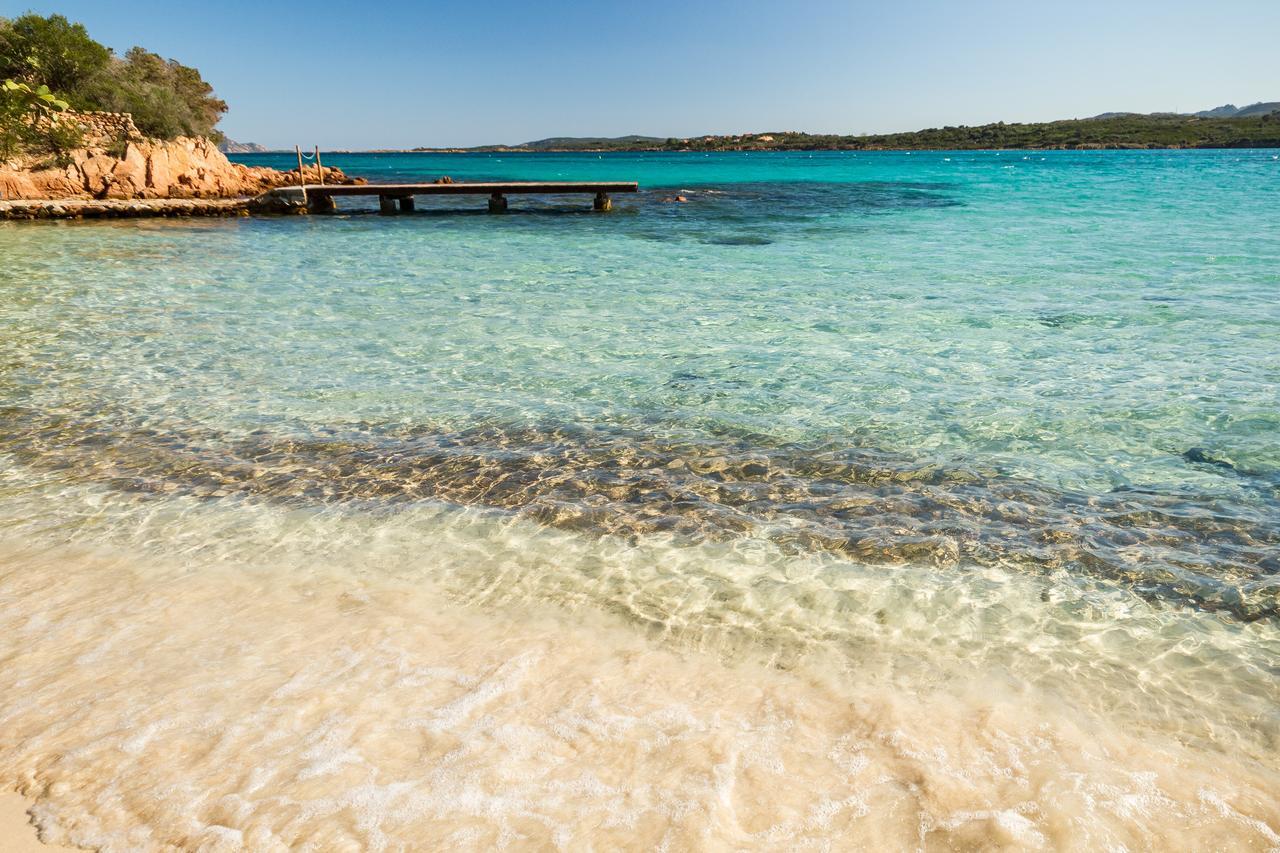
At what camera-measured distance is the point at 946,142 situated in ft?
627

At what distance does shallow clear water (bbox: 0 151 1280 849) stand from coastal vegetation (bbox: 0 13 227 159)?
83.0 ft

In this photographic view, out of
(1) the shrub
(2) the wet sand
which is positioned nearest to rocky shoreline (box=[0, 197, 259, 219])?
(1) the shrub

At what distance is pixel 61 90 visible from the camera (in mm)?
32375

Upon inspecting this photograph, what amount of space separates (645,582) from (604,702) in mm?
1139

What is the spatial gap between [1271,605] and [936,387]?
13.9 feet

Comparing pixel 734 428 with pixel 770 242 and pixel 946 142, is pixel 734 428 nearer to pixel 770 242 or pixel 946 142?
pixel 770 242

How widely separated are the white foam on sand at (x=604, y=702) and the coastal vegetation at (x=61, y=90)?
33.8m

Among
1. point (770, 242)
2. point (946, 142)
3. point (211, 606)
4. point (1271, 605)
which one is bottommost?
point (1271, 605)

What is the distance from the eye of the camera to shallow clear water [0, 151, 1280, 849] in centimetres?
273

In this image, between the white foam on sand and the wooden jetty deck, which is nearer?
the white foam on sand

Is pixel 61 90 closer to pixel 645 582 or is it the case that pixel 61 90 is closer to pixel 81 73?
pixel 81 73

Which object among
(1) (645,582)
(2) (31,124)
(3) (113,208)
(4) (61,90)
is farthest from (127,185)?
(1) (645,582)

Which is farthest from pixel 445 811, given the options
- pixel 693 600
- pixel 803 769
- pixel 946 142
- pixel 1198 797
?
pixel 946 142

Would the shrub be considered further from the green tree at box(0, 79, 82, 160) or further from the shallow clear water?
the shallow clear water
